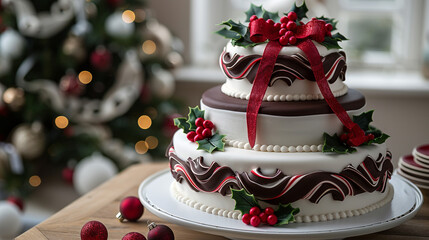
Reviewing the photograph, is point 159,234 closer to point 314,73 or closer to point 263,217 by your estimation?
point 263,217

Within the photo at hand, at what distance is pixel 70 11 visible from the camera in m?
2.83

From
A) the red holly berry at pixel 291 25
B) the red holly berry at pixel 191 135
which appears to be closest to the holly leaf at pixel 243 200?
the red holly berry at pixel 191 135

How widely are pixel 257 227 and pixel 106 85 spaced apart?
6.15ft

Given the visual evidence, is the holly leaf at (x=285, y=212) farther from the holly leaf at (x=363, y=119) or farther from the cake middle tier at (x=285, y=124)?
the holly leaf at (x=363, y=119)

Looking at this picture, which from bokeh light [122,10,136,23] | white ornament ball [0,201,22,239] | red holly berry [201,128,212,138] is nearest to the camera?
red holly berry [201,128,212,138]

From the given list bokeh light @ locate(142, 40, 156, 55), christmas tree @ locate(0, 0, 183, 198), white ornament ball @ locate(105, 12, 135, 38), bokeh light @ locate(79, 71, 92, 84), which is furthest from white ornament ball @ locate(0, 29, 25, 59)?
bokeh light @ locate(142, 40, 156, 55)

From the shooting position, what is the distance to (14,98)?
2832mm

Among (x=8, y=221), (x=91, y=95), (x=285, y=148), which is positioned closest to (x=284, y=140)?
(x=285, y=148)

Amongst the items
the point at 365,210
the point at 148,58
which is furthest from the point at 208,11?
the point at 365,210

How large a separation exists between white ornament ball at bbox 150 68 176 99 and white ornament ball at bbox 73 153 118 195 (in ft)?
1.53

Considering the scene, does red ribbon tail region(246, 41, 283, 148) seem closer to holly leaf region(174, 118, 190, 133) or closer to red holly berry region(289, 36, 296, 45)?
red holly berry region(289, 36, 296, 45)

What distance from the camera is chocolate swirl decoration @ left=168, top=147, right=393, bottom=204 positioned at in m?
1.36

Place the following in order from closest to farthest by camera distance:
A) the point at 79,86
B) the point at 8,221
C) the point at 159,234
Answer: the point at 159,234 → the point at 8,221 → the point at 79,86

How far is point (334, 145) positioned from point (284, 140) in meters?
0.13
